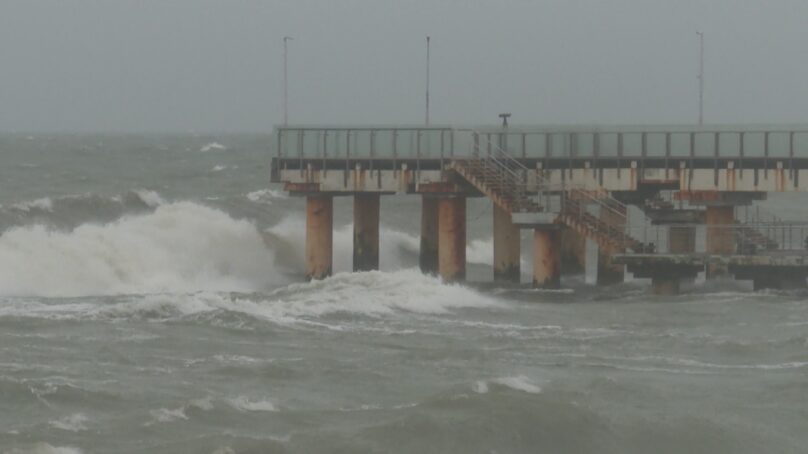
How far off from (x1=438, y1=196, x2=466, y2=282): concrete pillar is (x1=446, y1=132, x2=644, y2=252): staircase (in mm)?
975

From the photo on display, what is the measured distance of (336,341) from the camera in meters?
38.3

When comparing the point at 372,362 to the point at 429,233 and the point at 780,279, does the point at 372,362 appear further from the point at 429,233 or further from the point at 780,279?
the point at 429,233

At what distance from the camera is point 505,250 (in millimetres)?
56594

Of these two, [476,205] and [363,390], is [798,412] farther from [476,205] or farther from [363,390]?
[476,205]

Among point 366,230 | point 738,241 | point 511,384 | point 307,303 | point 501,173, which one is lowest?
point 511,384

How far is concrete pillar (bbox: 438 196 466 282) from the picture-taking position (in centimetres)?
5425

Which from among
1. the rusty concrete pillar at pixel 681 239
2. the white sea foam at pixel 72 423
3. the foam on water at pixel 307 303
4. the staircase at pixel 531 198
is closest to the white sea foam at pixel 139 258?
the foam on water at pixel 307 303

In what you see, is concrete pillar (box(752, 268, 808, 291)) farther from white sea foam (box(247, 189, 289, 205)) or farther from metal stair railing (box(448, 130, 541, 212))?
white sea foam (box(247, 189, 289, 205))

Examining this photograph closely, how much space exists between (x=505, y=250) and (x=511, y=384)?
24539 mm

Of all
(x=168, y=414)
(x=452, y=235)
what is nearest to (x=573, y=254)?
(x=452, y=235)

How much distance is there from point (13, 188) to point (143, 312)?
5461 centimetres

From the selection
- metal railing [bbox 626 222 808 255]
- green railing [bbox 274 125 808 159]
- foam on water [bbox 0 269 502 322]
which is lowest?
foam on water [bbox 0 269 502 322]

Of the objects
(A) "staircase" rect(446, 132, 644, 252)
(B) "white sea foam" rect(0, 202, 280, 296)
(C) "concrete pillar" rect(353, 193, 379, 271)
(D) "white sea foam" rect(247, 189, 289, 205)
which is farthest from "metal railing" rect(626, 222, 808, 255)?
(D) "white sea foam" rect(247, 189, 289, 205)

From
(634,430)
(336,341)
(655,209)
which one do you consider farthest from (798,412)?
(655,209)
